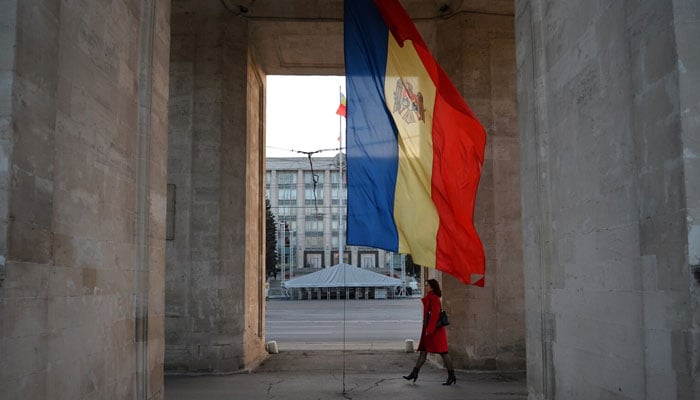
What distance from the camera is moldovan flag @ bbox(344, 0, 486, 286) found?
8.20 metres

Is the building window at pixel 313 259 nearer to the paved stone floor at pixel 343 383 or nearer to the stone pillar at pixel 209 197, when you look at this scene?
the paved stone floor at pixel 343 383

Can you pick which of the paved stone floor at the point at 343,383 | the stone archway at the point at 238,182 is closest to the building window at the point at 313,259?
the paved stone floor at the point at 343,383

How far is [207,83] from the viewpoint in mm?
13805

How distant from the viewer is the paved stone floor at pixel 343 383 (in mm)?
10617

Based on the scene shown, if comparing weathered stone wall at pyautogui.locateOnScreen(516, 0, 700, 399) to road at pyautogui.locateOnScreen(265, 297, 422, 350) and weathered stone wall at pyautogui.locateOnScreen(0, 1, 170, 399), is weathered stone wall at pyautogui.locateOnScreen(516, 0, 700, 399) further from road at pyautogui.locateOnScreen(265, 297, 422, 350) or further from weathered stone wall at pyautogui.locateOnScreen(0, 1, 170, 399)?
road at pyautogui.locateOnScreen(265, 297, 422, 350)

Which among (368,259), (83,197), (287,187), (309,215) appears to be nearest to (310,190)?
(287,187)

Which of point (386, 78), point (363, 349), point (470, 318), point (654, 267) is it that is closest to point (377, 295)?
point (363, 349)

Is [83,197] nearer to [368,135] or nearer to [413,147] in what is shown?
[368,135]

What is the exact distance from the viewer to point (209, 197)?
44.3 feet

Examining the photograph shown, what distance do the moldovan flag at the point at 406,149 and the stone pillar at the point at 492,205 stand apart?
4992mm

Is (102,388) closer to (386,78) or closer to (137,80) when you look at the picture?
(137,80)

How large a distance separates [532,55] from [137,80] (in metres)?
4.52

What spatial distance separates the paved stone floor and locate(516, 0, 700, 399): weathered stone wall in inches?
140

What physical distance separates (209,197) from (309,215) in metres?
82.0
